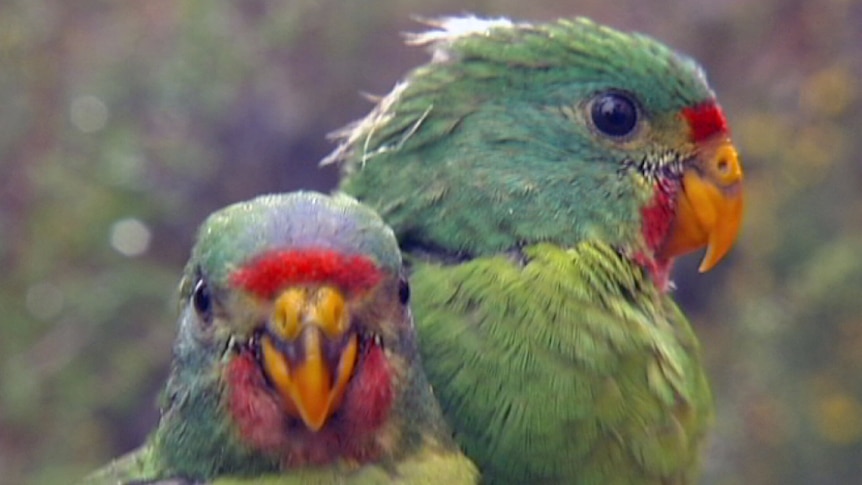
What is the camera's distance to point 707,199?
2078 millimetres

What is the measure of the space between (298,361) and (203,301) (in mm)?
192

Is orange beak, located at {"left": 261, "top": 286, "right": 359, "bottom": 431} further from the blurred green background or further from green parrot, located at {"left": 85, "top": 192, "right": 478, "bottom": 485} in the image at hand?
the blurred green background

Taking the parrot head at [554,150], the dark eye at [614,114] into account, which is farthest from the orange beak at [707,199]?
the dark eye at [614,114]

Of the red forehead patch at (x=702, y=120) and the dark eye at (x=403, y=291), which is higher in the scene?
the red forehead patch at (x=702, y=120)

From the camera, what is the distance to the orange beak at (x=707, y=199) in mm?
2076

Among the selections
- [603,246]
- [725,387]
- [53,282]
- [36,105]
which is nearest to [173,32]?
[36,105]

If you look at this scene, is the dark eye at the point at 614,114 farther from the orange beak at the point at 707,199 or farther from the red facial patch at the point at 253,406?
the red facial patch at the point at 253,406

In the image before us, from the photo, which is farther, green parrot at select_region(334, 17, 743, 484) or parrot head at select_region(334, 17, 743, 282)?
parrot head at select_region(334, 17, 743, 282)

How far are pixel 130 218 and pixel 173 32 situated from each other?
61 centimetres

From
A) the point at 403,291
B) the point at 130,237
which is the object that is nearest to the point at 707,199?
the point at 403,291

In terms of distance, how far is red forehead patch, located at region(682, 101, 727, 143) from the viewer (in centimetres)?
208

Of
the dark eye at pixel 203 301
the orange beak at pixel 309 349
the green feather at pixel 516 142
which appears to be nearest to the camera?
the orange beak at pixel 309 349

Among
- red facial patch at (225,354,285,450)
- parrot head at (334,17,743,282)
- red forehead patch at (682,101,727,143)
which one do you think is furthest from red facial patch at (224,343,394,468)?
red forehead patch at (682,101,727,143)

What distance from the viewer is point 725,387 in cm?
408
